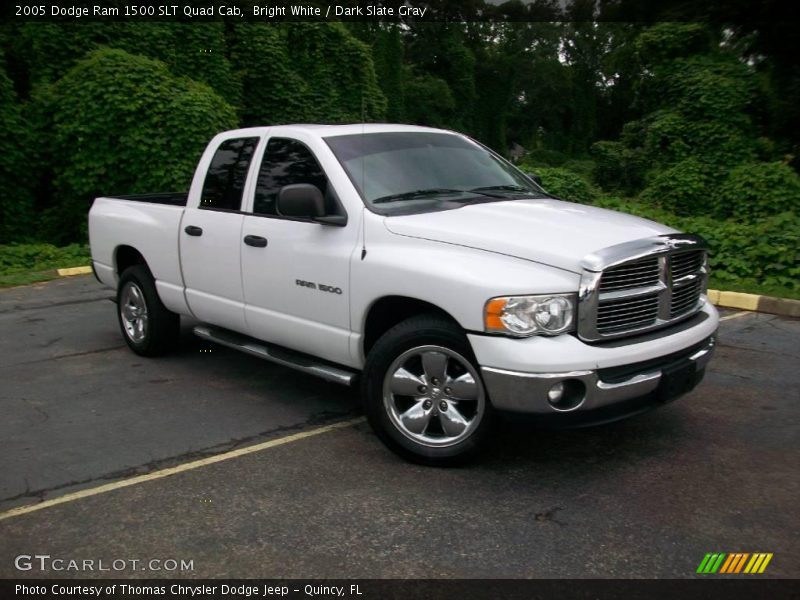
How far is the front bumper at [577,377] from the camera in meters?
4.03

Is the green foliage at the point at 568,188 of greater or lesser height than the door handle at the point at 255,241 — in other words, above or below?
below

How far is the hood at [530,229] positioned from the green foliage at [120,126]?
1078 centimetres

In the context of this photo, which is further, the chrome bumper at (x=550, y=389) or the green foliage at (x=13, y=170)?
the green foliage at (x=13, y=170)

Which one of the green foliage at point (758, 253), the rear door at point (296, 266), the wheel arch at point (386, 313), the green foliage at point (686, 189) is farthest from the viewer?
the green foliage at point (686, 189)

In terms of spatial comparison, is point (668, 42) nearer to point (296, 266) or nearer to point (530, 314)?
point (296, 266)

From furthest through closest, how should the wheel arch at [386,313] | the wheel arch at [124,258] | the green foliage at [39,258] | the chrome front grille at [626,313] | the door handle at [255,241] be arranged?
the green foliage at [39,258], the wheel arch at [124,258], the door handle at [255,241], the wheel arch at [386,313], the chrome front grille at [626,313]

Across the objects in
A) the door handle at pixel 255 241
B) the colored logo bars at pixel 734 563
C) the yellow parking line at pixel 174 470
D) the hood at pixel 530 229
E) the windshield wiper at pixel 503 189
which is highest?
the windshield wiper at pixel 503 189

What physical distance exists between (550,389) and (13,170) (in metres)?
14.2

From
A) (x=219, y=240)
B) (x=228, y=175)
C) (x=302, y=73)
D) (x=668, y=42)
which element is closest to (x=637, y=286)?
(x=219, y=240)

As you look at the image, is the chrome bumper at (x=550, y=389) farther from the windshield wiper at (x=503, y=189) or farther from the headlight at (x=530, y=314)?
the windshield wiper at (x=503, y=189)

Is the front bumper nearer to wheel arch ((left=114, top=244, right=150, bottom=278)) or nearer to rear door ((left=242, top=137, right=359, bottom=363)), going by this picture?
rear door ((left=242, top=137, right=359, bottom=363))

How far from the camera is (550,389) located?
4.03m

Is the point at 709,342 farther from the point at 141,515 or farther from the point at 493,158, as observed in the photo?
the point at 141,515

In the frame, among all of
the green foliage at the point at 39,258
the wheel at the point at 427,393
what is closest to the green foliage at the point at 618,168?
the green foliage at the point at 39,258
